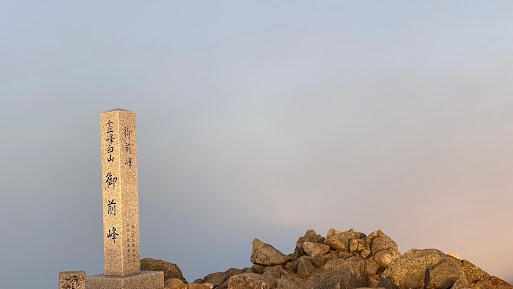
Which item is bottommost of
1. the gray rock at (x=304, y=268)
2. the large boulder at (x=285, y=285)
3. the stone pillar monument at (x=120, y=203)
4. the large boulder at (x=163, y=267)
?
the large boulder at (x=285, y=285)

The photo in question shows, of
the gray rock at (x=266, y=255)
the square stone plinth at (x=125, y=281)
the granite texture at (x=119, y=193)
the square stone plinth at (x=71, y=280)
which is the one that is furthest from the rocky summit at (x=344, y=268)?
the square stone plinth at (x=71, y=280)

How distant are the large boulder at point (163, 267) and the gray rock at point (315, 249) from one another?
404 centimetres

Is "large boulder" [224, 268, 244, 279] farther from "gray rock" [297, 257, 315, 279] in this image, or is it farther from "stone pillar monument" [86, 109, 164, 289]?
"stone pillar monument" [86, 109, 164, 289]

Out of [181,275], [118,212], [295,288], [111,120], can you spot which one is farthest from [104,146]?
[295,288]

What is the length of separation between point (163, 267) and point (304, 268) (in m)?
4.54

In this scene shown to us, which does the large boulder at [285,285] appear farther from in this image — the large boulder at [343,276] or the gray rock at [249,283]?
the large boulder at [343,276]

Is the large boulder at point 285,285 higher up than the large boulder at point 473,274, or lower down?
higher up

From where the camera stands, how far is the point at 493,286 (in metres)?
15.2

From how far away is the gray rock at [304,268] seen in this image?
1912 cm

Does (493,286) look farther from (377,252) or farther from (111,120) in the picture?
(111,120)

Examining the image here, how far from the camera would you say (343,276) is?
607 inches

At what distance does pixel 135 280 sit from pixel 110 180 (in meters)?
2.86

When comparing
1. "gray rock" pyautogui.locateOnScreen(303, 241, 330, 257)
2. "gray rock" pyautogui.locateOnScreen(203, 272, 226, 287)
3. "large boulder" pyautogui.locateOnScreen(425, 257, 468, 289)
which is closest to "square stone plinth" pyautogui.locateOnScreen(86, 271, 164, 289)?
"gray rock" pyautogui.locateOnScreen(203, 272, 226, 287)

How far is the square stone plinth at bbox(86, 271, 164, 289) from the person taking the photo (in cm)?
1703
